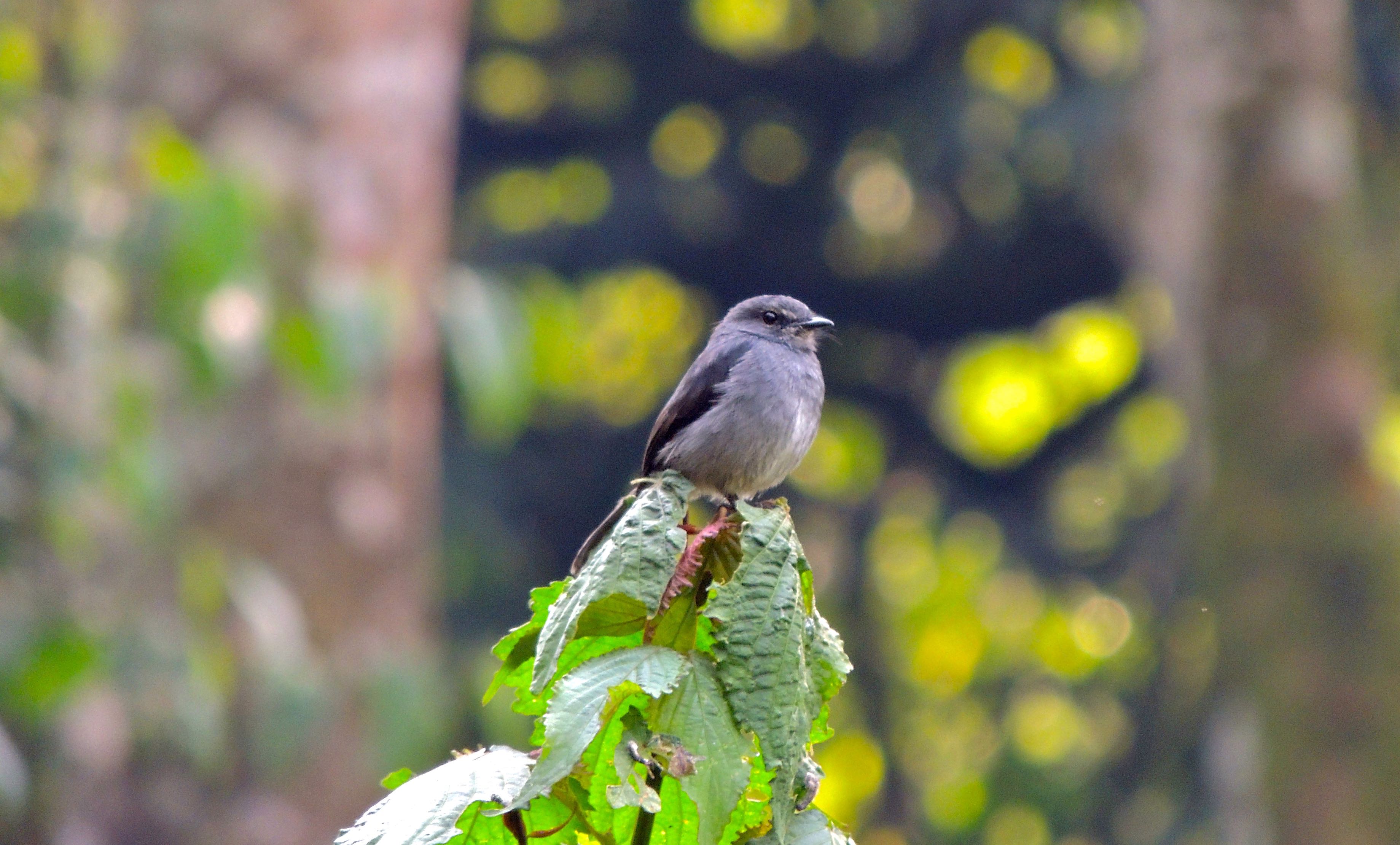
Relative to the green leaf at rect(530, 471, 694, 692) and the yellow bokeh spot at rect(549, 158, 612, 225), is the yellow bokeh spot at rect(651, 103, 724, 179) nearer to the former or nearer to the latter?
the yellow bokeh spot at rect(549, 158, 612, 225)

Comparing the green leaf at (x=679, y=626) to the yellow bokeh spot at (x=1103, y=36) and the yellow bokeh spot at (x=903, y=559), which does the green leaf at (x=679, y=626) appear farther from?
the yellow bokeh spot at (x=903, y=559)

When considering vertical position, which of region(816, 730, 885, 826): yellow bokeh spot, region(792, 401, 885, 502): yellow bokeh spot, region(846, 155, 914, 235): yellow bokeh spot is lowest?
region(816, 730, 885, 826): yellow bokeh spot

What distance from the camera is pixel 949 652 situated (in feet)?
53.2

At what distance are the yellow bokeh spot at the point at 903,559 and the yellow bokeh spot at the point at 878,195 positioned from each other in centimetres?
285

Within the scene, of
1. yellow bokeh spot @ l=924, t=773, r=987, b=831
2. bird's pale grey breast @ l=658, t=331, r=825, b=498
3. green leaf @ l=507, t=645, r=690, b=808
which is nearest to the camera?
green leaf @ l=507, t=645, r=690, b=808

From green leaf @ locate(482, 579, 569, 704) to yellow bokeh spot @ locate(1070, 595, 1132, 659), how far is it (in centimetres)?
1373

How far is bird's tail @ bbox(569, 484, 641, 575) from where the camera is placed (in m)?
2.43

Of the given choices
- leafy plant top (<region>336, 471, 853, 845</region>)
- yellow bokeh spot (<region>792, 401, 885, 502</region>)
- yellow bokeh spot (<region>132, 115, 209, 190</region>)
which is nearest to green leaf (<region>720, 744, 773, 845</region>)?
leafy plant top (<region>336, 471, 853, 845</region>)

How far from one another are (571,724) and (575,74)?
14611 mm

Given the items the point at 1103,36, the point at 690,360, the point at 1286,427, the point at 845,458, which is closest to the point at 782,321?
the point at 1286,427

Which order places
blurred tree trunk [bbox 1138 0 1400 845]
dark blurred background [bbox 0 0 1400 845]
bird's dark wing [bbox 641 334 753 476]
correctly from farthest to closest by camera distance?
blurred tree trunk [bbox 1138 0 1400 845] < dark blurred background [bbox 0 0 1400 845] < bird's dark wing [bbox 641 334 753 476]

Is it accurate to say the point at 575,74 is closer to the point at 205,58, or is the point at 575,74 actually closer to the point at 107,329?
the point at 205,58

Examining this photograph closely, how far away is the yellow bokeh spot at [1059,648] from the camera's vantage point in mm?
16250

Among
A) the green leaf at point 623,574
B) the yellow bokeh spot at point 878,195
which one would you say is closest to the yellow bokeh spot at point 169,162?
the green leaf at point 623,574
